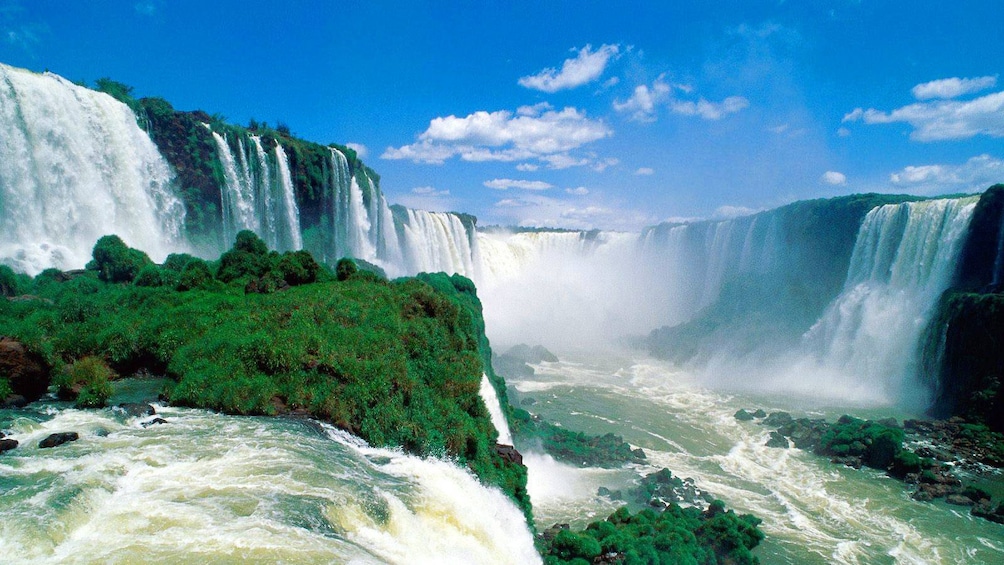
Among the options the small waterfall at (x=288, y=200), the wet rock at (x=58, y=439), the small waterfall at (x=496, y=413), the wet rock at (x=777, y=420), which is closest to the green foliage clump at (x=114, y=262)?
the small waterfall at (x=496, y=413)

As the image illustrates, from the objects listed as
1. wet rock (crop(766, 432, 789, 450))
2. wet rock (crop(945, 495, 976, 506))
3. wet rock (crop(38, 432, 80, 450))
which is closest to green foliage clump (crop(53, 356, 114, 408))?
wet rock (crop(38, 432, 80, 450))

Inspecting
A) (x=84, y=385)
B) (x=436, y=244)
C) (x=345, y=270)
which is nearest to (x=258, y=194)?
(x=345, y=270)

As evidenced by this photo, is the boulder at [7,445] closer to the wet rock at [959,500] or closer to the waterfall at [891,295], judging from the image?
the wet rock at [959,500]

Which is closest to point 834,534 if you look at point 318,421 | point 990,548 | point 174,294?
point 990,548

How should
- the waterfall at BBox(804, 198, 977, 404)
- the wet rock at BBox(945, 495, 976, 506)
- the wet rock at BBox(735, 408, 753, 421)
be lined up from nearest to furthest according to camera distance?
the wet rock at BBox(945, 495, 976, 506) → the wet rock at BBox(735, 408, 753, 421) → the waterfall at BBox(804, 198, 977, 404)

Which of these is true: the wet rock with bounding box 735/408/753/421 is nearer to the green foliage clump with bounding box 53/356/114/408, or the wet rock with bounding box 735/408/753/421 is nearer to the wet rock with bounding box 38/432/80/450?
the green foliage clump with bounding box 53/356/114/408
